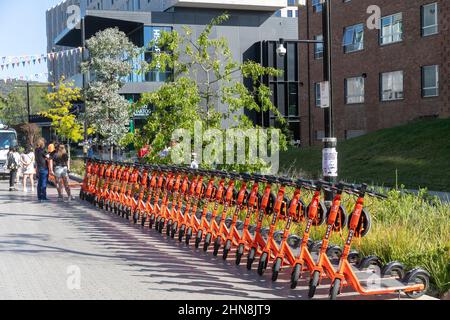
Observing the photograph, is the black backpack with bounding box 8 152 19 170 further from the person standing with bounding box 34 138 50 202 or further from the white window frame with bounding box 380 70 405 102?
the white window frame with bounding box 380 70 405 102

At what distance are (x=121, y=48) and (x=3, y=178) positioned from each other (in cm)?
798

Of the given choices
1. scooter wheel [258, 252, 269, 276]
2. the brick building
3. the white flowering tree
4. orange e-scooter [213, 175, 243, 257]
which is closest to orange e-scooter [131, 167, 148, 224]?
orange e-scooter [213, 175, 243, 257]

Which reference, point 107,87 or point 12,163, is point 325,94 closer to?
point 12,163

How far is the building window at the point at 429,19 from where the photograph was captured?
30.8 meters

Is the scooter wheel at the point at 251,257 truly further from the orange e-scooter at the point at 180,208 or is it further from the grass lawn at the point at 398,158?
the grass lawn at the point at 398,158

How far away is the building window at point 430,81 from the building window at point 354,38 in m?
5.52

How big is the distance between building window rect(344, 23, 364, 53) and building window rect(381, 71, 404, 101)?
9.51ft

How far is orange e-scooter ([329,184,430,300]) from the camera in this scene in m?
6.61

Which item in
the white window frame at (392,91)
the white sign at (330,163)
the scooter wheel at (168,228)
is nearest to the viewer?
the white sign at (330,163)

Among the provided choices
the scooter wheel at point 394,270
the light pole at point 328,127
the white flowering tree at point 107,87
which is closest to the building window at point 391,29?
the white flowering tree at point 107,87

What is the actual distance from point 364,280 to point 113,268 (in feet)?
11.4

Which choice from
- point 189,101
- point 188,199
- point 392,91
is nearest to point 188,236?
point 188,199
